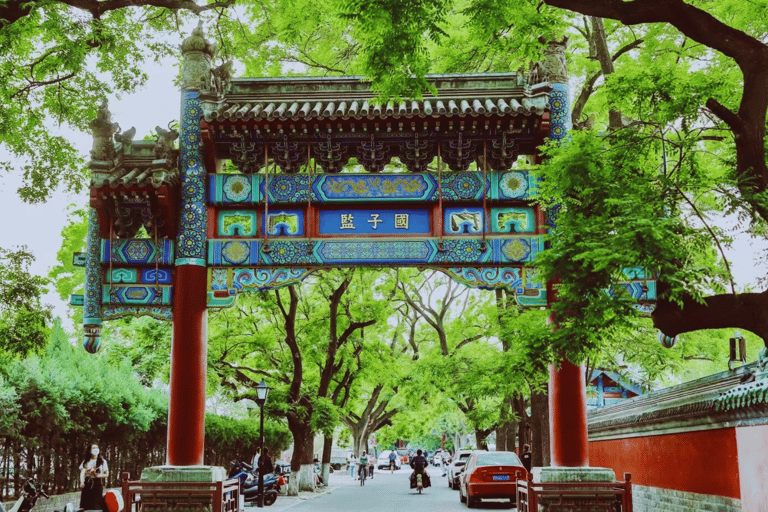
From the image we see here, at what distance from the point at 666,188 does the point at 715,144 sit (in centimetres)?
755

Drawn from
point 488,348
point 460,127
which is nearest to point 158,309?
point 460,127

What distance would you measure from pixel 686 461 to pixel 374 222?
7.12m

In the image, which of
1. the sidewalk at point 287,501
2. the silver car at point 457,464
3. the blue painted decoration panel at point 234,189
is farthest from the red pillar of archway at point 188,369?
the silver car at point 457,464

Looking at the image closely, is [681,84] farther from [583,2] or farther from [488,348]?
[488,348]

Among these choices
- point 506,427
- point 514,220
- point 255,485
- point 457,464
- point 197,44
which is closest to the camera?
point 514,220

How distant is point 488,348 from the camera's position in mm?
31266

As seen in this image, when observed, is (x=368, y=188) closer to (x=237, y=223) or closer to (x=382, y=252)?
(x=382, y=252)

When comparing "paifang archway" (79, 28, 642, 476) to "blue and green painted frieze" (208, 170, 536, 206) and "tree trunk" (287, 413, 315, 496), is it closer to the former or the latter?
"blue and green painted frieze" (208, 170, 536, 206)

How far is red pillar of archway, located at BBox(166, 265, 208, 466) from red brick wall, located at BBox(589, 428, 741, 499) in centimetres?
824

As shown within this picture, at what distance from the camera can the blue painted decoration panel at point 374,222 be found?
13.3 m

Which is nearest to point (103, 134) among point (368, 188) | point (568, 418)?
point (368, 188)

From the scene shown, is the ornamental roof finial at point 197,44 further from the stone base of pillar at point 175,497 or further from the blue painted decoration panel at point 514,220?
the stone base of pillar at point 175,497

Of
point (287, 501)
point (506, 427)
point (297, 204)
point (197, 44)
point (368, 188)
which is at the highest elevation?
point (197, 44)

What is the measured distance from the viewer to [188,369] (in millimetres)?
12977
